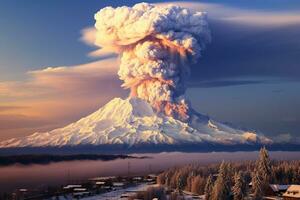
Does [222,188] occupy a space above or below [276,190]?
above

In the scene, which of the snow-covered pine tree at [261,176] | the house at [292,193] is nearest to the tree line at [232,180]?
the snow-covered pine tree at [261,176]

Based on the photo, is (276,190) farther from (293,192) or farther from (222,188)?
(222,188)

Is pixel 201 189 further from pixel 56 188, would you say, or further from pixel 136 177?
pixel 136 177

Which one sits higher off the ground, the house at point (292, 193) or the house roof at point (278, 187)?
the house roof at point (278, 187)

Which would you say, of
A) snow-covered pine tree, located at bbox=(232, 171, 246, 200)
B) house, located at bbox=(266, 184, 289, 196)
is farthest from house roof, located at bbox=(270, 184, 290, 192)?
snow-covered pine tree, located at bbox=(232, 171, 246, 200)

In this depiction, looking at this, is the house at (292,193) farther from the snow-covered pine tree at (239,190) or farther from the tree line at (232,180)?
the snow-covered pine tree at (239,190)

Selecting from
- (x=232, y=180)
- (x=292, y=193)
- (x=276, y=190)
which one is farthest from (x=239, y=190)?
(x=232, y=180)
